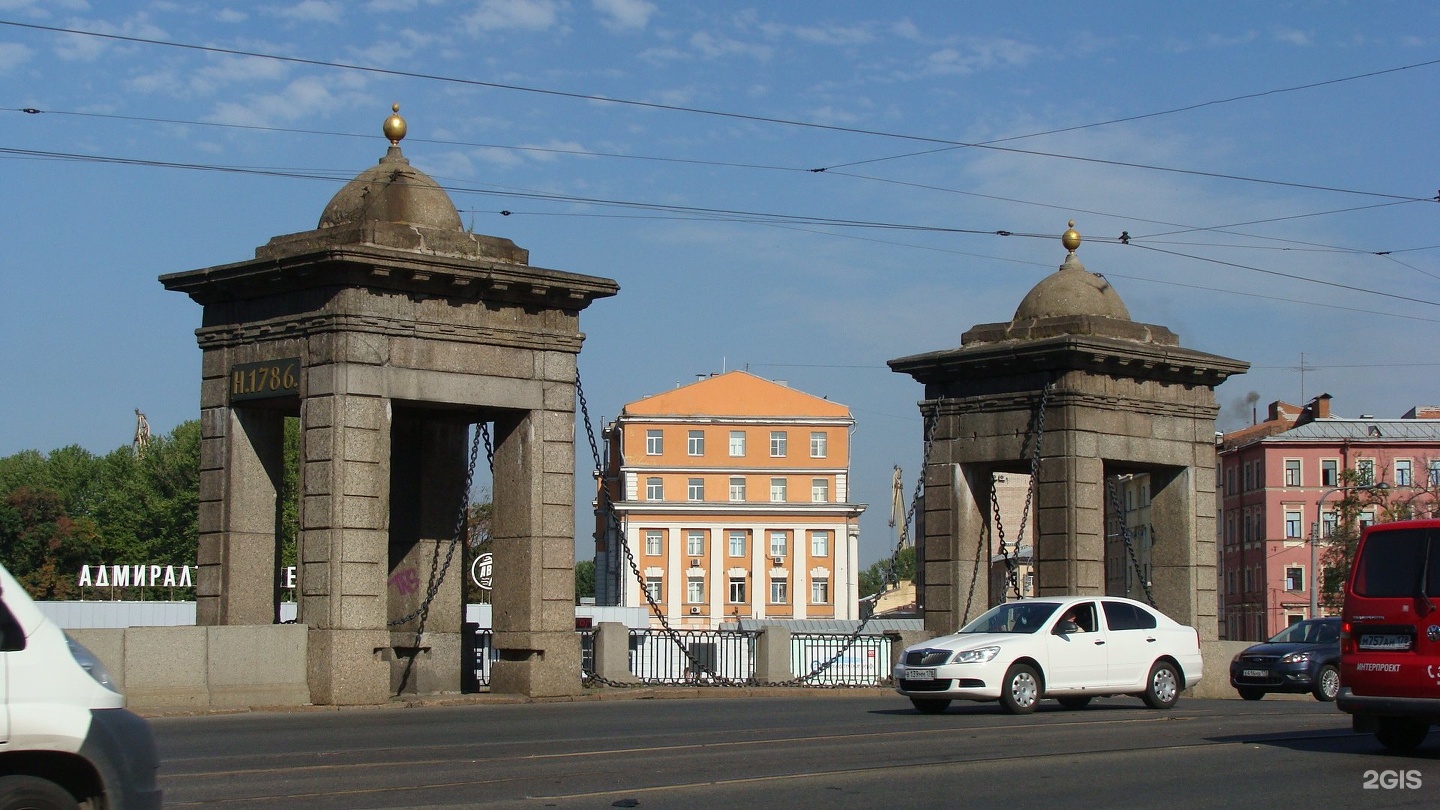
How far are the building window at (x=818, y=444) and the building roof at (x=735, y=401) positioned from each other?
3.98 ft

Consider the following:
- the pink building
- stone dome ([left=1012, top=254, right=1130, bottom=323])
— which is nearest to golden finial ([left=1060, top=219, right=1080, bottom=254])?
stone dome ([left=1012, top=254, right=1130, bottom=323])

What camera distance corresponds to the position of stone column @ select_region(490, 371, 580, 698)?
995 inches

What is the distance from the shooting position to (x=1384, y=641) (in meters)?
14.6

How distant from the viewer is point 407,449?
26.7 m

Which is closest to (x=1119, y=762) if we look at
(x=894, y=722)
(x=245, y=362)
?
(x=894, y=722)

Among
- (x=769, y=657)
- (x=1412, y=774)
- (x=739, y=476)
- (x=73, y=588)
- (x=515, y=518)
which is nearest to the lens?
(x=1412, y=774)

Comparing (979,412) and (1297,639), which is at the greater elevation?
(979,412)

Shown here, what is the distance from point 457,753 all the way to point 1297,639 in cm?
1911

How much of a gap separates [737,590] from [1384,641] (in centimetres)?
9420

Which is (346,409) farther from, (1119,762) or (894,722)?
(1119,762)

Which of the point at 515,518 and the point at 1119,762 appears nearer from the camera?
the point at 1119,762

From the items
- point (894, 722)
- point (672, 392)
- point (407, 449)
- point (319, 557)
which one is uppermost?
point (672, 392)

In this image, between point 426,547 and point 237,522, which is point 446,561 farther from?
point 237,522

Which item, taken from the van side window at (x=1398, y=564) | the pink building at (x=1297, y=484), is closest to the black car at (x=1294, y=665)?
the van side window at (x=1398, y=564)
